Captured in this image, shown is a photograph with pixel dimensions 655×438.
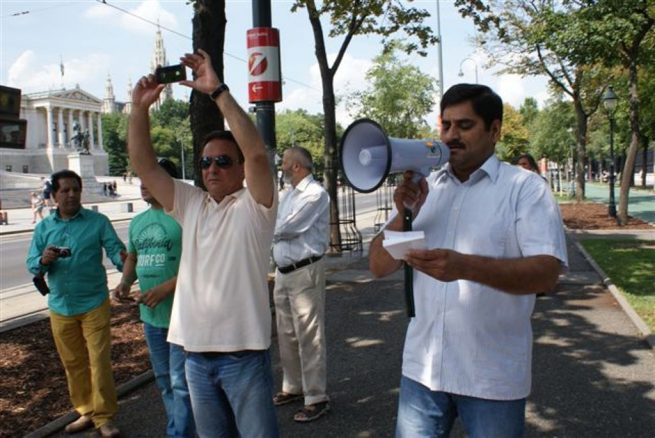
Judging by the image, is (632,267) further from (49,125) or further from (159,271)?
(49,125)

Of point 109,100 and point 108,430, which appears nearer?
point 108,430

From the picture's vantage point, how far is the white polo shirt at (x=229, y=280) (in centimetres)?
260

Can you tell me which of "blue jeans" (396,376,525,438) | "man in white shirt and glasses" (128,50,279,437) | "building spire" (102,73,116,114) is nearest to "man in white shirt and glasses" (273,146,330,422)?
"man in white shirt and glasses" (128,50,279,437)

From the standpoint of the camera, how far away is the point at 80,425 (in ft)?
14.3

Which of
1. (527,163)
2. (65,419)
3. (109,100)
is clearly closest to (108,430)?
(65,419)

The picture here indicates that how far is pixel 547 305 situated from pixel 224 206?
20.2ft

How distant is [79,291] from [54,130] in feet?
300

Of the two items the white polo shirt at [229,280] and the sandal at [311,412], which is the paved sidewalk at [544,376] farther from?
the white polo shirt at [229,280]

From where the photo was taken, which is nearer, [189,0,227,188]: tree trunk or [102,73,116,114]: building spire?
[189,0,227,188]: tree trunk

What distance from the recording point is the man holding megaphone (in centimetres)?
202

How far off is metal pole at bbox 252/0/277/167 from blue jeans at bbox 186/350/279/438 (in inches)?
201

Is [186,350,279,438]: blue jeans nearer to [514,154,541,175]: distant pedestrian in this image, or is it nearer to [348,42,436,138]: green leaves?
[514,154,541,175]: distant pedestrian

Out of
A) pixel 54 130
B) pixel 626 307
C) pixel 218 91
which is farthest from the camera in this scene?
pixel 54 130

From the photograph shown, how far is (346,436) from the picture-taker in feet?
13.4
